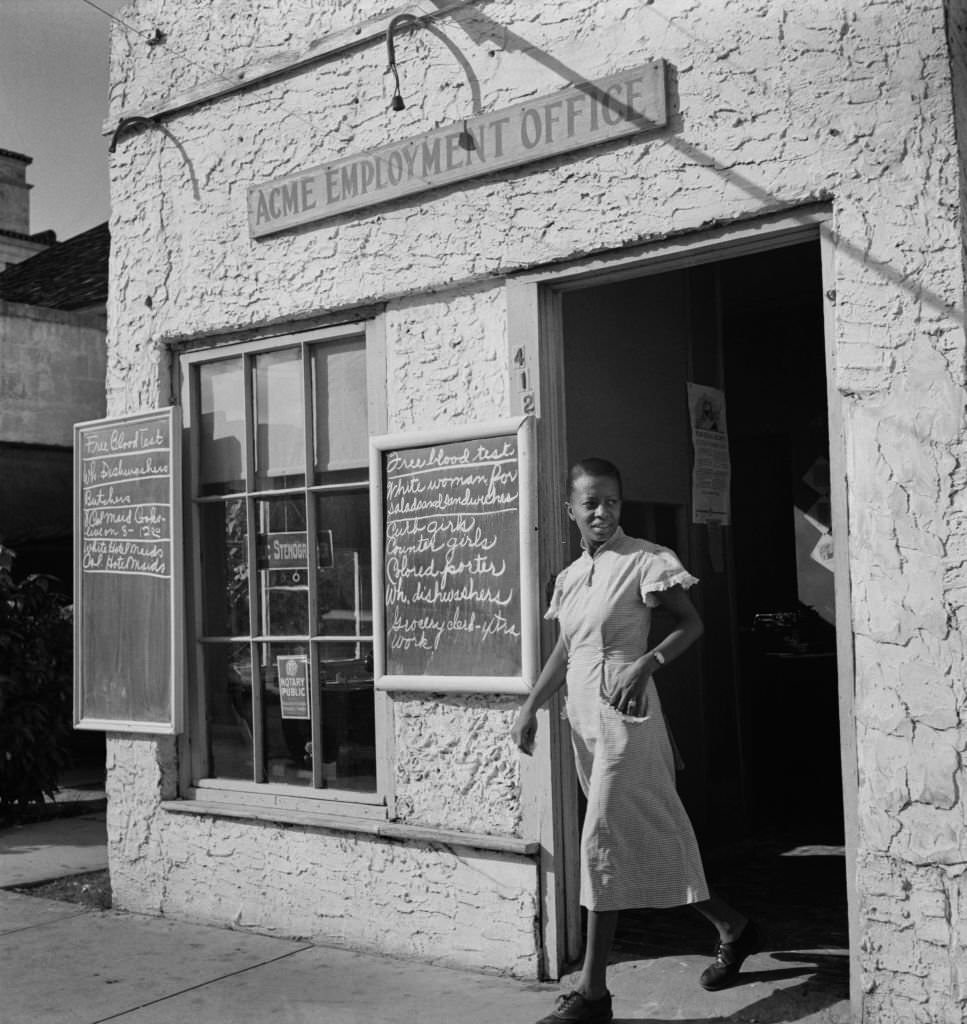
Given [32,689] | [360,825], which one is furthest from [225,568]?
[32,689]

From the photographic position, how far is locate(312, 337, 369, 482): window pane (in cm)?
602

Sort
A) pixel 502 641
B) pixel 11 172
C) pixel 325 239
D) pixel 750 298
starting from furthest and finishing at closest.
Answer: pixel 11 172 < pixel 750 298 < pixel 325 239 < pixel 502 641

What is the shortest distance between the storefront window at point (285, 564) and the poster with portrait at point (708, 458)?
2.08m

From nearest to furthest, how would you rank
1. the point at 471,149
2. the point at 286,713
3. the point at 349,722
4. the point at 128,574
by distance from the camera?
the point at 471,149, the point at 349,722, the point at 286,713, the point at 128,574

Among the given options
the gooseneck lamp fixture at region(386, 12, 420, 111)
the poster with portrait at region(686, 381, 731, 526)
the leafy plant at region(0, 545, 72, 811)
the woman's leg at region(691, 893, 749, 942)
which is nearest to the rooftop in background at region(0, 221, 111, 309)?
the leafy plant at region(0, 545, 72, 811)

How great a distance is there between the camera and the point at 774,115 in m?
4.64

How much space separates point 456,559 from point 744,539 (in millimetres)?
3666

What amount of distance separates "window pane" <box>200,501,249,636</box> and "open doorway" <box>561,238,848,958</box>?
165 centimetres

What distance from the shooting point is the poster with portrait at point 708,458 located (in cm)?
725

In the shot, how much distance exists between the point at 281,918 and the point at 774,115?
394 cm

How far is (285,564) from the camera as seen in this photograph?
6.25 meters

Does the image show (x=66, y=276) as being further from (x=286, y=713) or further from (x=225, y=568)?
(x=286, y=713)

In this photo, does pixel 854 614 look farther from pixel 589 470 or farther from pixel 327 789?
pixel 327 789

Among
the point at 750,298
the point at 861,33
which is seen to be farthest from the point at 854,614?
the point at 750,298
